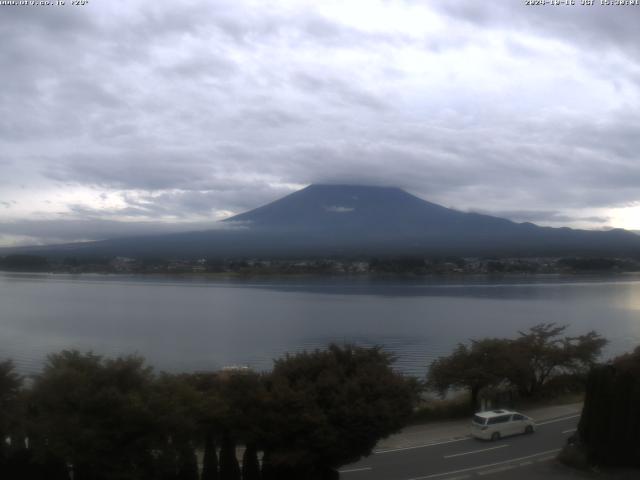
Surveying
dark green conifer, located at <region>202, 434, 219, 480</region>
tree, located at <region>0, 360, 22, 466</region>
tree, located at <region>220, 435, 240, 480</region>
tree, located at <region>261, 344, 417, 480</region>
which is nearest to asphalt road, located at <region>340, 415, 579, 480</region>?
tree, located at <region>261, 344, 417, 480</region>

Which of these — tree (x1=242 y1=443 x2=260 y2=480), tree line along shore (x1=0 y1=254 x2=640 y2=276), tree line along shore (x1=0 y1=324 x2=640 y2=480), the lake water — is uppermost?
tree line along shore (x1=0 y1=254 x2=640 y2=276)

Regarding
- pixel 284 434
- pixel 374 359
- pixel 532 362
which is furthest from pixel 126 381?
pixel 532 362

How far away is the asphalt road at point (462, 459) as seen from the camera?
8.83m

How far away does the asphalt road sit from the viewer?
29.0 feet

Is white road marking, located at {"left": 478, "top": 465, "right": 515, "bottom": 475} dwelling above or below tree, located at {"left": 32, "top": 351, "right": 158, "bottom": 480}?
below

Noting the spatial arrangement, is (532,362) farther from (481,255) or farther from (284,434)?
(481,255)

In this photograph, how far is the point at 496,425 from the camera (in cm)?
1068

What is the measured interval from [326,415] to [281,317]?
27909 mm

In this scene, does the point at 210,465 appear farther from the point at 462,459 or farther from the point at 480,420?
the point at 480,420

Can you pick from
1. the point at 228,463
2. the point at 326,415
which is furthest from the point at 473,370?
the point at 228,463

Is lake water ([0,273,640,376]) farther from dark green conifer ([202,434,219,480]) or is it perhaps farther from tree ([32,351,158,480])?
tree ([32,351,158,480])

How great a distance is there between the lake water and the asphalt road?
3862 mm

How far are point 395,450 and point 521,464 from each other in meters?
1.86

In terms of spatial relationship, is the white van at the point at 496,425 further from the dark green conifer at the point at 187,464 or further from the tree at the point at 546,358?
the dark green conifer at the point at 187,464
